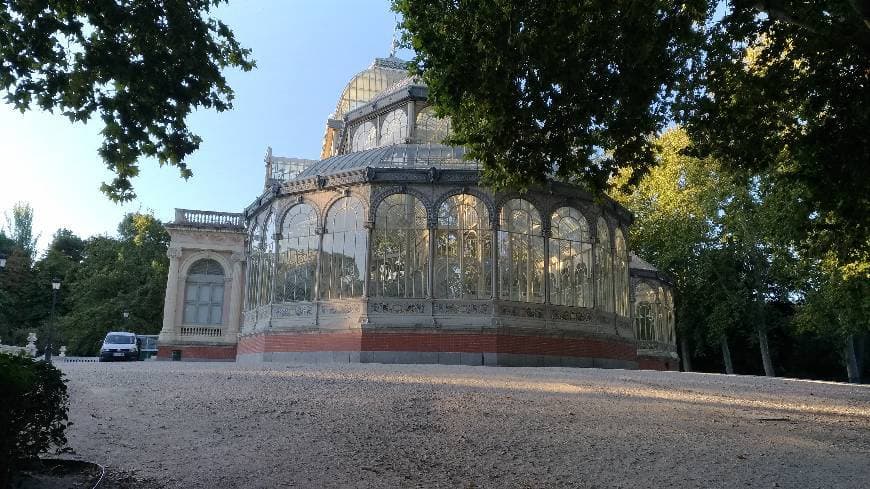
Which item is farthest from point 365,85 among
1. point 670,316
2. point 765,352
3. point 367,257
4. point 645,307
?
point 765,352

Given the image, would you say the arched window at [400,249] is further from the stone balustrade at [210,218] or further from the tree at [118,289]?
the tree at [118,289]

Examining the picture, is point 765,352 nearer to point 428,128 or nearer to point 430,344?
point 428,128

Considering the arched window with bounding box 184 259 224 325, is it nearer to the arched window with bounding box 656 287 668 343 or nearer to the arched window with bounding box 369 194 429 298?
the arched window with bounding box 369 194 429 298

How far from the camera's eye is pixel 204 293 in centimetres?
3650

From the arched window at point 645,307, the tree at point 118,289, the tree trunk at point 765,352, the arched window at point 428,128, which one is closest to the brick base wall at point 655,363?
the arched window at point 645,307

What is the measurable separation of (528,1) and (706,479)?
6588 millimetres

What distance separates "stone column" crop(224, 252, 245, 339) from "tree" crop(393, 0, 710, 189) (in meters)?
27.2

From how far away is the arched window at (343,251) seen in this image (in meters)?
21.3

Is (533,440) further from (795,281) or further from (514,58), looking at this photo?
(795,281)

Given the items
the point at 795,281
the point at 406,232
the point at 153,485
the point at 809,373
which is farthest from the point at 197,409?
the point at 809,373

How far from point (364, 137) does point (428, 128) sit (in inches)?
132

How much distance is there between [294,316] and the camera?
2212 centimetres

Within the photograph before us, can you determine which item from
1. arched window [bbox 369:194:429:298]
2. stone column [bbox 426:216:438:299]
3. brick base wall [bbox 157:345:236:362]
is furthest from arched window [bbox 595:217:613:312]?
brick base wall [bbox 157:345:236:362]

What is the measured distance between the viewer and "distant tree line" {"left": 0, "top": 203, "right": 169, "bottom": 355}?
4738 centimetres
